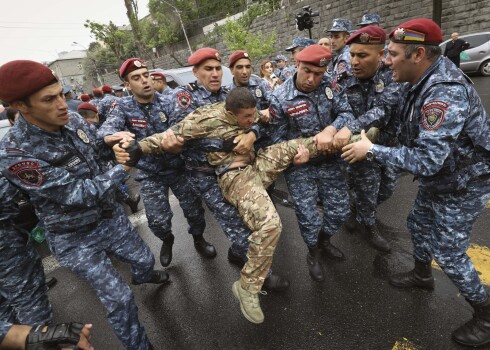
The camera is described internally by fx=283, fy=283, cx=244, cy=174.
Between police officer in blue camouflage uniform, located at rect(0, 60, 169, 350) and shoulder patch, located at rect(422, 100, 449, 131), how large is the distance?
206cm

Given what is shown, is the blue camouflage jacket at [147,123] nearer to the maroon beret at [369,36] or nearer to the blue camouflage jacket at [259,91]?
the blue camouflage jacket at [259,91]

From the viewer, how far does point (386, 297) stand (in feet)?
7.85

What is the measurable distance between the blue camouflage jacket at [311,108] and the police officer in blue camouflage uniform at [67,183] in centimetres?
148

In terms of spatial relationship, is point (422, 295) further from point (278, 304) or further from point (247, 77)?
point (247, 77)

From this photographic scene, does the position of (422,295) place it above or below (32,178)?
below

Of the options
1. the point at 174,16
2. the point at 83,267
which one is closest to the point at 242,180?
the point at 83,267

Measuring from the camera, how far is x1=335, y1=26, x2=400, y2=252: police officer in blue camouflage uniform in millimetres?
2539

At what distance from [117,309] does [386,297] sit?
2.13m

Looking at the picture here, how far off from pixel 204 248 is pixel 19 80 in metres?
2.49

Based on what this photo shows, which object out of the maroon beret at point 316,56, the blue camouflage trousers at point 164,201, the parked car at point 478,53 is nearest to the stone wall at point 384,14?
the parked car at point 478,53

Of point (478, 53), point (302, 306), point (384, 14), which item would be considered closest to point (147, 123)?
point (302, 306)

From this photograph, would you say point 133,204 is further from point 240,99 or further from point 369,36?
point 369,36

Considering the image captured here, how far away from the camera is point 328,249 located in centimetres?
300

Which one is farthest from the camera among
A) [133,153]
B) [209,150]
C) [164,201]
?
[164,201]
